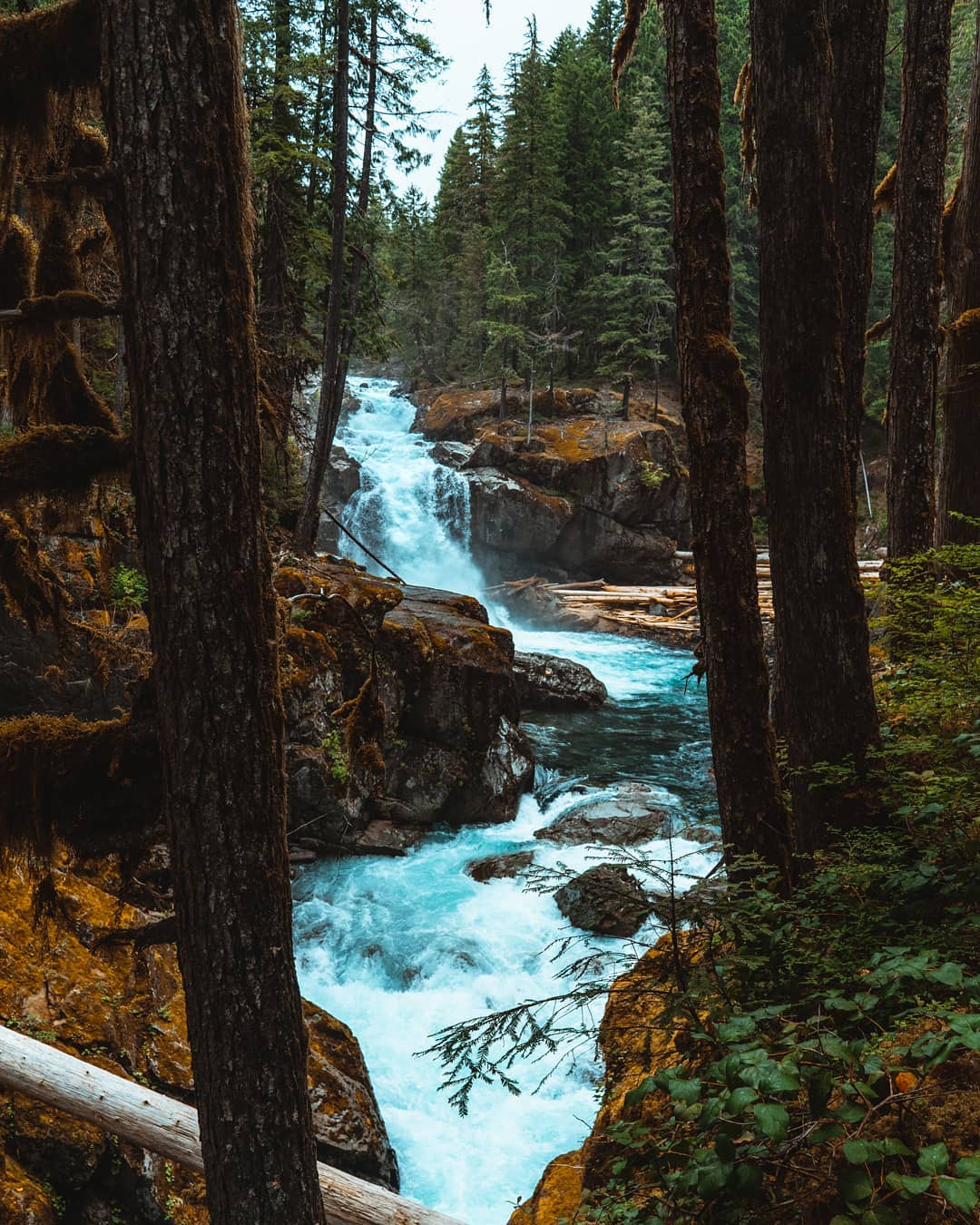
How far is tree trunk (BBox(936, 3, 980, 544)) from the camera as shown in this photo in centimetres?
645

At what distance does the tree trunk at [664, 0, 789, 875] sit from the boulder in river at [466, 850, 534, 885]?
232 inches

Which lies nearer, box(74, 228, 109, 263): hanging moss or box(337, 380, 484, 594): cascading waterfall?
box(74, 228, 109, 263): hanging moss

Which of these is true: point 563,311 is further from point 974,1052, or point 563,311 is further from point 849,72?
point 974,1052

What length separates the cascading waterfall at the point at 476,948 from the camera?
239 inches

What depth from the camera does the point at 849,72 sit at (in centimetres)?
457

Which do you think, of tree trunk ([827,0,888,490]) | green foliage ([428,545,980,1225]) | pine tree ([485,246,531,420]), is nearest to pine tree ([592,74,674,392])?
pine tree ([485,246,531,420])

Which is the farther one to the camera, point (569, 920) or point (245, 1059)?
point (569, 920)

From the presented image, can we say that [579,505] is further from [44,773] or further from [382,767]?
[44,773]

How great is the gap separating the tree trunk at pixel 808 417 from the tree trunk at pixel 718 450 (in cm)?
29

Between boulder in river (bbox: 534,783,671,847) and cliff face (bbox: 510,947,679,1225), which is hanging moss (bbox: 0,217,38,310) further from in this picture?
boulder in river (bbox: 534,783,671,847)

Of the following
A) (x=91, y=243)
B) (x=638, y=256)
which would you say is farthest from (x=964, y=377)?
(x=638, y=256)

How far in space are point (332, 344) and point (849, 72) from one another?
371 inches

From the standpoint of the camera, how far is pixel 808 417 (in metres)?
3.87

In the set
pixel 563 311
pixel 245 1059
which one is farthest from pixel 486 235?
pixel 245 1059
